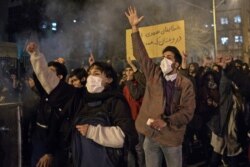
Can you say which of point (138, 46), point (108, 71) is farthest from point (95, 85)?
point (138, 46)

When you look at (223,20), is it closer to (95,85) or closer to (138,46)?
(138,46)

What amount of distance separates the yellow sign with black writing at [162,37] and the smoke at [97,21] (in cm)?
78

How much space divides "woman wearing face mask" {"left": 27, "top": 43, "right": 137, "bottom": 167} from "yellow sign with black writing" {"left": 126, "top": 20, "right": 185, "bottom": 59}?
2.74 meters

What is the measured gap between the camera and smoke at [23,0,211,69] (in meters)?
11.0

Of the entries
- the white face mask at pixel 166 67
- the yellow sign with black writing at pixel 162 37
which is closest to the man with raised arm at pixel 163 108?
the white face mask at pixel 166 67

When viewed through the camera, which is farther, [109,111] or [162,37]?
[162,37]

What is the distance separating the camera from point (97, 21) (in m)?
12.6

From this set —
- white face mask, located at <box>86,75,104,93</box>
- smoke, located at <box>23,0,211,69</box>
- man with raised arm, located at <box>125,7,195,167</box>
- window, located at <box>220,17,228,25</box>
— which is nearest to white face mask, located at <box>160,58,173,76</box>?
man with raised arm, located at <box>125,7,195,167</box>

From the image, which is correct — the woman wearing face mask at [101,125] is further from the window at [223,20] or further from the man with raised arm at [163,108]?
the window at [223,20]

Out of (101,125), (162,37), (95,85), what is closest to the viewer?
(101,125)

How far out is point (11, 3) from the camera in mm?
30422

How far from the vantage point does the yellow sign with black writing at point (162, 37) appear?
5520 mm

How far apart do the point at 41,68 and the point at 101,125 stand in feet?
2.32

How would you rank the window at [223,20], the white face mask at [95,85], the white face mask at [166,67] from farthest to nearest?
the window at [223,20], the white face mask at [166,67], the white face mask at [95,85]
